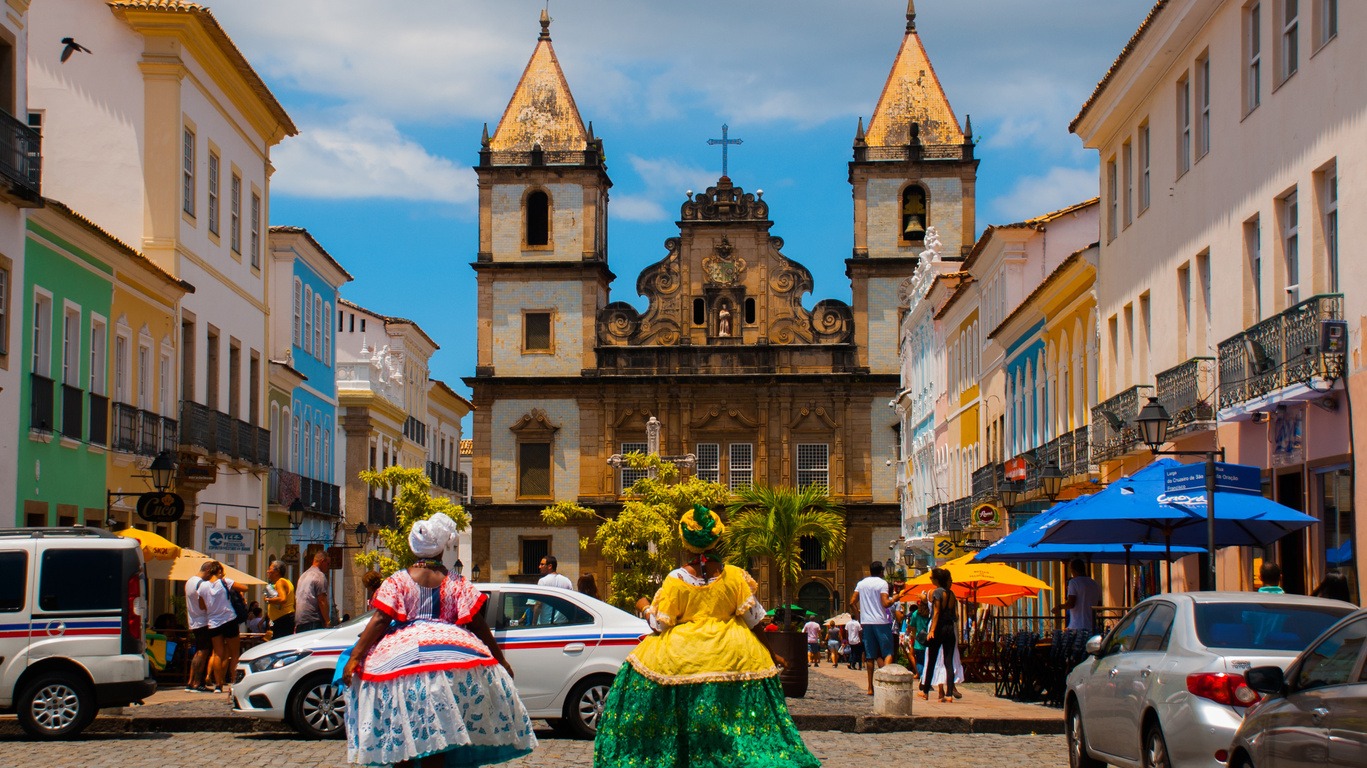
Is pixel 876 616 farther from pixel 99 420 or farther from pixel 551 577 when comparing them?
pixel 99 420

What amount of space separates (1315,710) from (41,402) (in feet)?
64.4

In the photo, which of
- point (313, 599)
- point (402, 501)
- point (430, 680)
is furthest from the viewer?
point (402, 501)

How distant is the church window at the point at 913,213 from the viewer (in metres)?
70.9

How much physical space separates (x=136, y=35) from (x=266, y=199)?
7924 mm

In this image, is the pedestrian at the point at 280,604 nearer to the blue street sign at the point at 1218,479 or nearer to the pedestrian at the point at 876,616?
the pedestrian at the point at 876,616

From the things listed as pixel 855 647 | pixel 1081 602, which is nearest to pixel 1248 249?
pixel 1081 602

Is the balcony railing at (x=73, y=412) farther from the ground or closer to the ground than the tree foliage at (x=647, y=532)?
farther from the ground

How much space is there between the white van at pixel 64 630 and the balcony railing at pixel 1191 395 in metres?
12.2

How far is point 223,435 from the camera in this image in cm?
3384

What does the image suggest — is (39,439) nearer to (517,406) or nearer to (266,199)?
(266,199)

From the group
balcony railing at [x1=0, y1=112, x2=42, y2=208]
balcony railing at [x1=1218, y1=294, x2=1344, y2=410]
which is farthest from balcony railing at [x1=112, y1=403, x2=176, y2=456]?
balcony railing at [x1=1218, y1=294, x2=1344, y2=410]

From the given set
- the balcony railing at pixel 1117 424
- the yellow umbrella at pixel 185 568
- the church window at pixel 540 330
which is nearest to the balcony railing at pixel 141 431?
the yellow umbrella at pixel 185 568

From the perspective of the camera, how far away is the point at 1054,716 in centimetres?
1861

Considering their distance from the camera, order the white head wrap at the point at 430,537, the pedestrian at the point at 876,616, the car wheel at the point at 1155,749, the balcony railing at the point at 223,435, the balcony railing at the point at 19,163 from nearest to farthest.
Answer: the white head wrap at the point at 430,537, the car wheel at the point at 1155,749, the pedestrian at the point at 876,616, the balcony railing at the point at 19,163, the balcony railing at the point at 223,435
